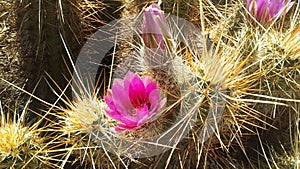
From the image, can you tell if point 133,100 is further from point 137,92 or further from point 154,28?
point 154,28

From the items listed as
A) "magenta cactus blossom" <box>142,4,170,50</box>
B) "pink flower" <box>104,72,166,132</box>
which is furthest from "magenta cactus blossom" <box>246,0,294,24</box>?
"pink flower" <box>104,72,166,132</box>

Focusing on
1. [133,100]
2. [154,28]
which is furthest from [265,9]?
[133,100]

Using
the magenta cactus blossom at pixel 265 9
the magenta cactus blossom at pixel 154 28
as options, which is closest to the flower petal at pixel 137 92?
the magenta cactus blossom at pixel 154 28

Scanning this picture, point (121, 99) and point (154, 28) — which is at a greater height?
point (154, 28)

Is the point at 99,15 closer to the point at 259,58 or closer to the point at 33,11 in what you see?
the point at 33,11

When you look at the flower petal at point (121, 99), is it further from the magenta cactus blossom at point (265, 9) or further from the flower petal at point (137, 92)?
the magenta cactus blossom at point (265, 9)
